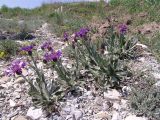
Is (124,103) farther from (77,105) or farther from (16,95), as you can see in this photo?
(16,95)

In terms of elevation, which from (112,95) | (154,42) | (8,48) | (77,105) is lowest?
(77,105)

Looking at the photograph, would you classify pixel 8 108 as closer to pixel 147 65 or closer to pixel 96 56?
pixel 96 56

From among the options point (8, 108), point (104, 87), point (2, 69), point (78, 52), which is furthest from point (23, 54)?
point (104, 87)

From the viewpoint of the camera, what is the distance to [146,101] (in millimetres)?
4707

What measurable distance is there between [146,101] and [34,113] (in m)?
1.71

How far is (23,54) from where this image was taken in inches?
286

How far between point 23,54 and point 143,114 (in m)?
3.51

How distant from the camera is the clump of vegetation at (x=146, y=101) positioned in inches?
182

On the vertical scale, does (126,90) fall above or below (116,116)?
above

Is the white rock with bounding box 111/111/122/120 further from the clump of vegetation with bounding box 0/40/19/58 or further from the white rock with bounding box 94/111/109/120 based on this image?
the clump of vegetation with bounding box 0/40/19/58

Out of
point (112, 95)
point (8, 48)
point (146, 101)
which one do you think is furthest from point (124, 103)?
point (8, 48)

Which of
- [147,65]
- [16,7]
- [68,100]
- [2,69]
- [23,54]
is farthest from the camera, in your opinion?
[16,7]

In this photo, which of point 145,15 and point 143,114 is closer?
point 143,114

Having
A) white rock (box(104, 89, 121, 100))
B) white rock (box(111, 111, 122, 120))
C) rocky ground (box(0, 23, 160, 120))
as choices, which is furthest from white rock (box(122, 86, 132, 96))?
white rock (box(111, 111, 122, 120))
